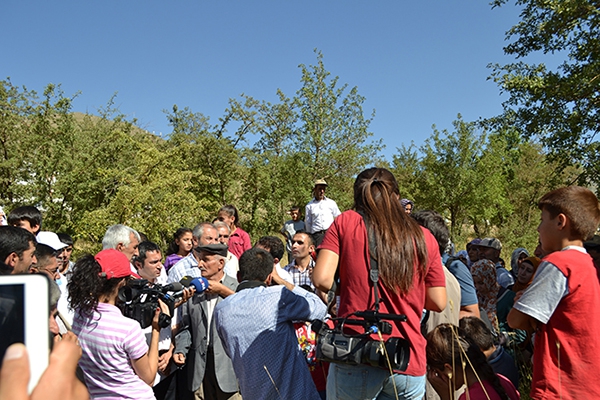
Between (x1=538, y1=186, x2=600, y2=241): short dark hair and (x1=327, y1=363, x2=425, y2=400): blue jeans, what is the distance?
1.12 metres

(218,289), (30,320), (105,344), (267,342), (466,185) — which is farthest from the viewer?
(466,185)

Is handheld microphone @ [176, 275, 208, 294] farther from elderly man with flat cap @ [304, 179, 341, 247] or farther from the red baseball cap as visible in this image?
elderly man with flat cap @ [304, 179, 341, 247]

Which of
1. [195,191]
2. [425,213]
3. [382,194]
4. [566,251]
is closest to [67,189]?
[195,191]

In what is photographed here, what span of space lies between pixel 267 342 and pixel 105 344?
0.97 meters

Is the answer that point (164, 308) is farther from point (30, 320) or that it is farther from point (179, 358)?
point (30, 320)

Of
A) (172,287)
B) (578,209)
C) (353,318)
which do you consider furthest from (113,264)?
(578,209)

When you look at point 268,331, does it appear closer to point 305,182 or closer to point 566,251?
point 566,251

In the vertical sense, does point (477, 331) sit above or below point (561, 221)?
below

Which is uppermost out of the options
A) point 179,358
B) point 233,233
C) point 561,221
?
point 233,233

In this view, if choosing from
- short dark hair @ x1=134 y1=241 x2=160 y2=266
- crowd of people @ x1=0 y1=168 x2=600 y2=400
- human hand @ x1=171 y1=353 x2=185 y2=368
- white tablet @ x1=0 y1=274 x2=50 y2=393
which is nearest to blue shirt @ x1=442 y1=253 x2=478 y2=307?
crowd of people @ x1=0 y1=168 x2=600 y2=400

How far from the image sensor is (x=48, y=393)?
0.85 m

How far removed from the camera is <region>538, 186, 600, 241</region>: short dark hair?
2479 millimetres

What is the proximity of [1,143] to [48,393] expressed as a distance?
1118cm

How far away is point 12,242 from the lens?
11.2 feet
